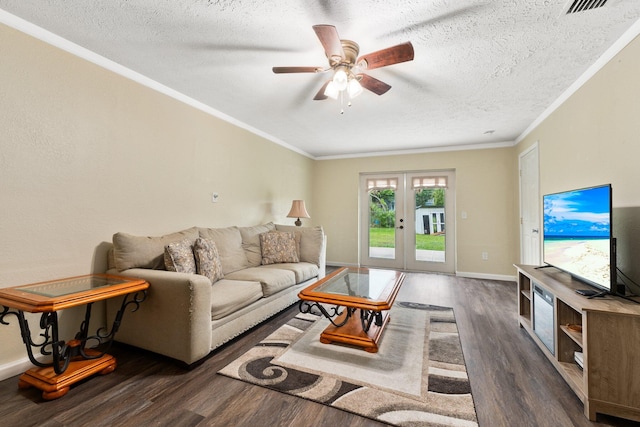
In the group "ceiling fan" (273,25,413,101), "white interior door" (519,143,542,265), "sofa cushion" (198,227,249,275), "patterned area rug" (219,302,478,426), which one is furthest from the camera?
"white interior door" (519,143,542,265)

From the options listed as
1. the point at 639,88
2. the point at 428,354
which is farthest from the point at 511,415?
the point at 639,88

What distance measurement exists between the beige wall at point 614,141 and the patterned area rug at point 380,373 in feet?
4.83

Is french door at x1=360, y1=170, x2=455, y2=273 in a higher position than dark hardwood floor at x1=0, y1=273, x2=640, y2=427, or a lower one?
higher

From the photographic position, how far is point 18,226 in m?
1.85

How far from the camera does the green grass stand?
519 centimetres

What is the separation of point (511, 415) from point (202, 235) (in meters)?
2.88

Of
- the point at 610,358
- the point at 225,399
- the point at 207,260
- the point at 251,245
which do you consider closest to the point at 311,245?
the point at 251,245

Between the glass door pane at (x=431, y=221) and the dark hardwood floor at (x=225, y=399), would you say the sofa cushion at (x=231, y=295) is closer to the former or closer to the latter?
the dark hardwood floor at (x=225, y=399)

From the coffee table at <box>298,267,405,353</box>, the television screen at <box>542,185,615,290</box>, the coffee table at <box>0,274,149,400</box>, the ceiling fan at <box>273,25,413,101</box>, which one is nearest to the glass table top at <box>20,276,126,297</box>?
the coffee table at <box>0,274,149,400</box>

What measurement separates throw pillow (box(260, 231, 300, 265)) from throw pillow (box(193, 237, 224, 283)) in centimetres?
88

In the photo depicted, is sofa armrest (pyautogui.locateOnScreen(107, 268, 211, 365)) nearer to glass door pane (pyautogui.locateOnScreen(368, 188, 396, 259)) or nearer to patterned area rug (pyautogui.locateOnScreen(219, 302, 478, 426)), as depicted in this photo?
patterned area rug (pyautogui.locateOnScreen(219, 302, 478, 426))

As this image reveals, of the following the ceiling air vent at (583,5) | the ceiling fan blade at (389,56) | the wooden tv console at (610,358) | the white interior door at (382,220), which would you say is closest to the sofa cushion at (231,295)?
the ceiling fan blade at (389,56)

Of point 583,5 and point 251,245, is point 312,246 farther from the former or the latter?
point 583,5

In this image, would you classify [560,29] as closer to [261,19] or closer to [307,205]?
[261,19]
